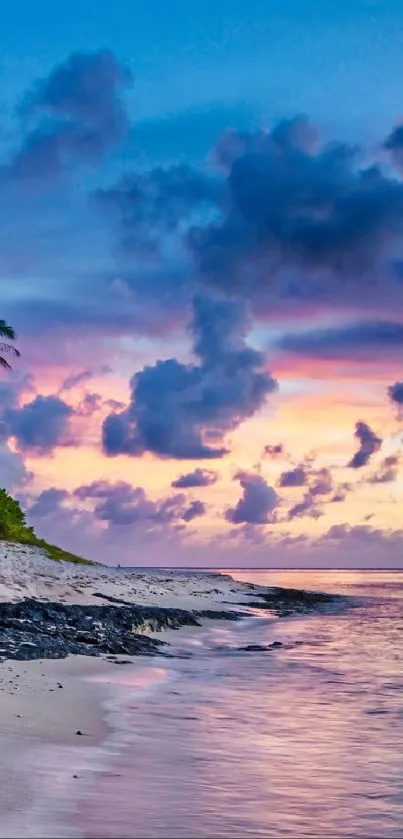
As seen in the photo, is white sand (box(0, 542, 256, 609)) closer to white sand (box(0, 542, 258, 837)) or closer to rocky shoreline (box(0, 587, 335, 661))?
white sand (box(0, 542, 258, 837))

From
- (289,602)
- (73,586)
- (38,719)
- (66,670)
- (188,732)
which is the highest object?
(73,586)

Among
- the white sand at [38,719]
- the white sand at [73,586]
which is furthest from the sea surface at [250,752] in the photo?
the white sand at [73,586]

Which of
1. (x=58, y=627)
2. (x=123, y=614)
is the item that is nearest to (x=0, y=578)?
(x=123, y=614)

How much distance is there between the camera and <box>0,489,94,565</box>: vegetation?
58.3 metres

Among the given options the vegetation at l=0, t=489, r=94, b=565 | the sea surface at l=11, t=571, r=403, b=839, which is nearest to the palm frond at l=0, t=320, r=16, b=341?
the vegetation at l=0, t=489, r=94, b=565

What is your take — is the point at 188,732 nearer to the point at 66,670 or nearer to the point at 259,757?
the point at 259,757

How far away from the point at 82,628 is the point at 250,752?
16282 mm

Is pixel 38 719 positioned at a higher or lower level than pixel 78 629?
lower

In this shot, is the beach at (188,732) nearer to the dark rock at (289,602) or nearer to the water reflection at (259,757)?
the water reflection at (259,757)

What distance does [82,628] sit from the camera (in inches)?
1158

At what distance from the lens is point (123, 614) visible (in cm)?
3544

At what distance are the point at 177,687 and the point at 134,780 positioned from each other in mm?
9921

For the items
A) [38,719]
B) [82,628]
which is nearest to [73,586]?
[82,628]

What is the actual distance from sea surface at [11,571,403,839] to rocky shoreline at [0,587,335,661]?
5.38 feet
